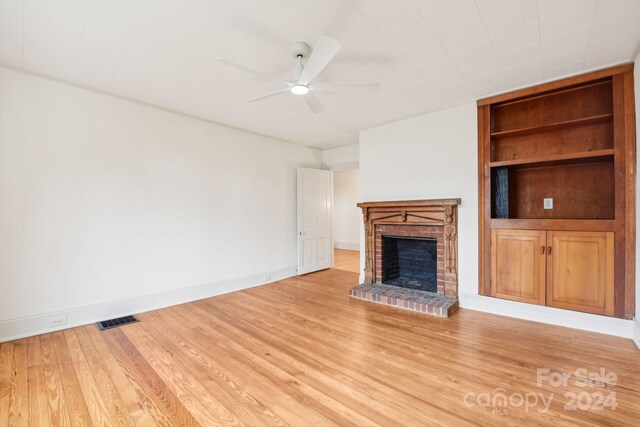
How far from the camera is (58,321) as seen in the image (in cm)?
308

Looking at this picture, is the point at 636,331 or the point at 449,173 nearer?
the point at 636,331

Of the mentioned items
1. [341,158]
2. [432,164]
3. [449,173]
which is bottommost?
[449,173]

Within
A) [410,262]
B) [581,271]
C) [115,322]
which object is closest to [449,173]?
[410,262]

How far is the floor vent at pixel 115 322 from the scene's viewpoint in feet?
10.5

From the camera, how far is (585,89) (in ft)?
10.6

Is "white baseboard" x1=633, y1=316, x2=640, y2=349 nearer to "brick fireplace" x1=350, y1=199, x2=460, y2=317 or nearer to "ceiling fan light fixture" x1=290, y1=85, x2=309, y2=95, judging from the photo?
"brick fireplace" x1=350, y1=199, x2=460, y2=317

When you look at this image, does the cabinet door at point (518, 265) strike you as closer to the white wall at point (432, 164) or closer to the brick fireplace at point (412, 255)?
the white wall at point (432, 164)

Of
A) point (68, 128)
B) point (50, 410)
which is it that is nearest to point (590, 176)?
point (50, 410)

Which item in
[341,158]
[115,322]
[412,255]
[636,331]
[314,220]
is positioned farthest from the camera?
[341,158]

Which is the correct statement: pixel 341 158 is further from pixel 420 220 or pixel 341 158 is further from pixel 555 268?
pixel 555 268

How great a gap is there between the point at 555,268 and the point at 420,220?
1.62 meters

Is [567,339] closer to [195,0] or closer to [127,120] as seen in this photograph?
[195,0]

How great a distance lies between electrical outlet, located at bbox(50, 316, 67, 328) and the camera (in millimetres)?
3051

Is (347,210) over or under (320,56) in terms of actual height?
under
